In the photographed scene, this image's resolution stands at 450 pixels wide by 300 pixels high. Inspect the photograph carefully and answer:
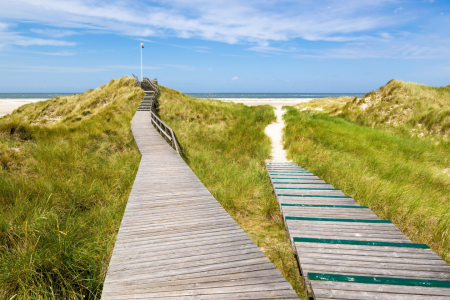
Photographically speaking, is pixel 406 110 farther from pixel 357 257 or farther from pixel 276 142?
pixel 357 257

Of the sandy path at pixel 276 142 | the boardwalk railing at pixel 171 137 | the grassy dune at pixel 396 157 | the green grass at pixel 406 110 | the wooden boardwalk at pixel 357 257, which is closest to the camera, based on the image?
the wooden boardwalk at pixel 357 257

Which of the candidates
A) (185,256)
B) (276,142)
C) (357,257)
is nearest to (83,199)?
(185,256)

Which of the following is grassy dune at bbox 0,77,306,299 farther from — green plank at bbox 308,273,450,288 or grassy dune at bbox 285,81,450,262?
grassy dune at bbox 285,81,450,262

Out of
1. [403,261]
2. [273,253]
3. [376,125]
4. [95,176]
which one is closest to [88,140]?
[95,176]

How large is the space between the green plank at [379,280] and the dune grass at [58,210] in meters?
2.29

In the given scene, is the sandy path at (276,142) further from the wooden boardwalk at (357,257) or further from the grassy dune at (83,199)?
the wooden boardwalk at (357,257)

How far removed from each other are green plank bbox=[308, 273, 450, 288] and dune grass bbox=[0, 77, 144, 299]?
7.51 ft

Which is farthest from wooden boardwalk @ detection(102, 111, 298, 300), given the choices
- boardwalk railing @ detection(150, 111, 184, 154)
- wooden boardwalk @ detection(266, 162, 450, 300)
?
boardwalk railing @ detection(150, 111, 184, 154)

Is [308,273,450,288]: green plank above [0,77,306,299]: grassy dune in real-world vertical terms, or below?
above

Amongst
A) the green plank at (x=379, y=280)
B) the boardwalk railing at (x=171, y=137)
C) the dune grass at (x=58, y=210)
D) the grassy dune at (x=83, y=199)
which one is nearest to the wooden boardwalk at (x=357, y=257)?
the green plank at (x=379, y=280)

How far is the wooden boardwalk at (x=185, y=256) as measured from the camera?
227 centimetres

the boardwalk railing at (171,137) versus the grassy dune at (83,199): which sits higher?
the boardwalk railing at (171,137)

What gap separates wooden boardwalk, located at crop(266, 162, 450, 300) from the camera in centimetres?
220

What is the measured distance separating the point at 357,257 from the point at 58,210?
193 inches
